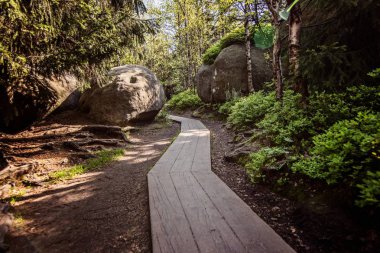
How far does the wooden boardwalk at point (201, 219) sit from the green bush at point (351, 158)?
116 cm

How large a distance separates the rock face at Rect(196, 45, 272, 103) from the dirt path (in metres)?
9.89

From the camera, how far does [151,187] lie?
4531 millimetres

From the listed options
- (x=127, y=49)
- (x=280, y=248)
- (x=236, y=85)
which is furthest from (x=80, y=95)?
(x=280, y=248)

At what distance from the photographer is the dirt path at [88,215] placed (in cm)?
332

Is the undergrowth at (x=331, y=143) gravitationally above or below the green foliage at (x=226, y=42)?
below

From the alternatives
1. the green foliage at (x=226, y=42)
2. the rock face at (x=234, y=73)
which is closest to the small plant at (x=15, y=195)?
the rock face at (x=234, y=73)

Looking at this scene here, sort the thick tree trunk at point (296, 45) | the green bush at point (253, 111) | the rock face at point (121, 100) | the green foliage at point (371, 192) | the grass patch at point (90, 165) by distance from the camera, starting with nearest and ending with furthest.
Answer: the green foliage at point (371, 192), the thick tree trunk at point (296, 45), the grass patch at point (90, 165), the green bush at point (253, 111), the rock face at point (121, 100)

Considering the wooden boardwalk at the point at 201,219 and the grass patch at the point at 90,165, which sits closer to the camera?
the wooden boardwalk at the point at 201,219

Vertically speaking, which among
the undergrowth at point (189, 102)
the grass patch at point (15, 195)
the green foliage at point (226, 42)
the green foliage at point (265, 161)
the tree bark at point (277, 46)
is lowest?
the grass patch at point (15, 195)

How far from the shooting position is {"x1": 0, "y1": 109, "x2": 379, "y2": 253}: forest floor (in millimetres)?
2619

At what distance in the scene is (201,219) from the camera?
3.09 metres

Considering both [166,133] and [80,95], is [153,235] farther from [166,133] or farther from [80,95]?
[80,95]

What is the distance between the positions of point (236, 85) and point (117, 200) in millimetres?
11637

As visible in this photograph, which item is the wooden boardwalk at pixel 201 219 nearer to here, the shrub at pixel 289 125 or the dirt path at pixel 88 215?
the dirt path at pixel 88 215
